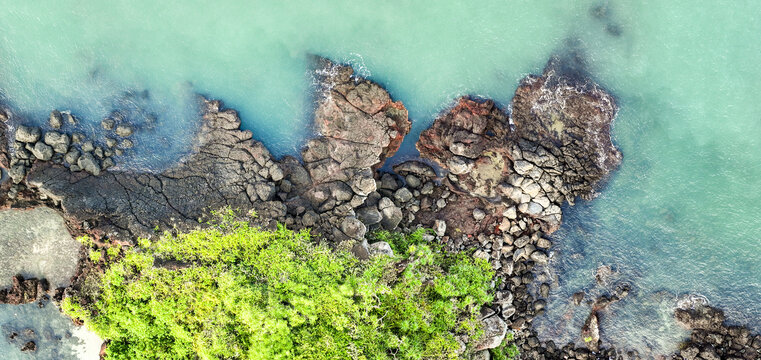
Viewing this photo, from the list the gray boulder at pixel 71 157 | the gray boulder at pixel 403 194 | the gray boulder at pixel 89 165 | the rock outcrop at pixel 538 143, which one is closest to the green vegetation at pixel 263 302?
the gray boulder at pixel 403 194

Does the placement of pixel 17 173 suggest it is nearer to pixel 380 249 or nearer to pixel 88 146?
pixel 88 146

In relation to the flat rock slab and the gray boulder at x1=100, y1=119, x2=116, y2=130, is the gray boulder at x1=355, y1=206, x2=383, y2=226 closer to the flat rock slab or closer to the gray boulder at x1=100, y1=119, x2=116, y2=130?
the gray boulder at x1=100, y1=119, x2=116, y2=130

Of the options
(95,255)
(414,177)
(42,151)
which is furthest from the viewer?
(414,177)

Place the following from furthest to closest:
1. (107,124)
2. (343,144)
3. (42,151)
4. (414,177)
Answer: (414,177)
(343,144)
(107,124)
(42,151)

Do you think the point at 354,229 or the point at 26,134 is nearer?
the point at 354,229

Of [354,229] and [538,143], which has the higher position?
[538,143]

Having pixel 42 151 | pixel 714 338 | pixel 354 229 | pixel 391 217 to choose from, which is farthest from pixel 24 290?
pixel 714 338

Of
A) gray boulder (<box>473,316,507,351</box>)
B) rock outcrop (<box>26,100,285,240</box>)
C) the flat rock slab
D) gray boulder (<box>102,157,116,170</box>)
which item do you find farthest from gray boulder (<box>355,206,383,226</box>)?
the flat rock slab
